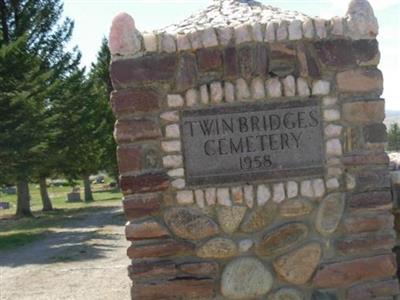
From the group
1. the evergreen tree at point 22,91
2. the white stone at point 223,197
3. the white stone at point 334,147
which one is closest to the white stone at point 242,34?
the white stone at point 334,147

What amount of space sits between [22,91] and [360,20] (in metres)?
14.5

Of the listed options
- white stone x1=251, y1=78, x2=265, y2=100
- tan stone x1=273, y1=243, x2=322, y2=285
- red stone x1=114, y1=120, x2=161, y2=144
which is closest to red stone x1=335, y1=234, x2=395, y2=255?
tan stone x1=273, y1=243, x2=322, y2=285

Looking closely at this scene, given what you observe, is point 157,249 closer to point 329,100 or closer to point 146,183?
point 146,183

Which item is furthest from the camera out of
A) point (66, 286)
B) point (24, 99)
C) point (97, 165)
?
point (97, 165)

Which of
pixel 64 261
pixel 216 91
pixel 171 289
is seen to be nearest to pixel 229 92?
pixel 216 91

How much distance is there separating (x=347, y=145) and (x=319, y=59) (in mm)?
672

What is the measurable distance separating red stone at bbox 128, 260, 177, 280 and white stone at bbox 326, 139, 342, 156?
143 centimetres

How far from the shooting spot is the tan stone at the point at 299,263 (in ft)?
14.3

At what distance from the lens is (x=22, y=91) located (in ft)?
56.7

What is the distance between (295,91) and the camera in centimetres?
432

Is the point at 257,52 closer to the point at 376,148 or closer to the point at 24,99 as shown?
the point at 376,148

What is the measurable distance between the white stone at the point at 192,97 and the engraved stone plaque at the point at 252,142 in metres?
0.06

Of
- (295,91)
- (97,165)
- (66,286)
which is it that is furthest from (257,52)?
(97,165)

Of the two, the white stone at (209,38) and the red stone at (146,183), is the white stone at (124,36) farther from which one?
the red stone at (146,183)
